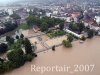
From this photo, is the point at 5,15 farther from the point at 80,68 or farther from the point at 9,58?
the point at 80,68

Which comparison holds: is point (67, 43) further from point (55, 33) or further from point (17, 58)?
point (17, 58)

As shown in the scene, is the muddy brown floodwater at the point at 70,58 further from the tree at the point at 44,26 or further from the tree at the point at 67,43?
the tree at the point at 44,26

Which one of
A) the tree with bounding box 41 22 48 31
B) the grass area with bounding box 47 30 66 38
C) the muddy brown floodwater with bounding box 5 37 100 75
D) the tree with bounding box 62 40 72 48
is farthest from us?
the tree with bounding box 41 22 48 31

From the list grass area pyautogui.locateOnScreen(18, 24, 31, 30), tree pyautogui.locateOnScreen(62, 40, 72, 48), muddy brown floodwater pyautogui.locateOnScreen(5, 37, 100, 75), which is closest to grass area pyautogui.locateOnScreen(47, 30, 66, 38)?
tree pyautogui.locateOnScreen(62, 40, 72, 48)

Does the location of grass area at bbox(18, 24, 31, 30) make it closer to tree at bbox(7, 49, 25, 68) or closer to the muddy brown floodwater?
the muddy brown floodwater

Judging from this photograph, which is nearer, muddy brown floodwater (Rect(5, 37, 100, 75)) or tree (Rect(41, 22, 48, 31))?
muddy brown floodwater (Rect(5, 37, 100, 75))

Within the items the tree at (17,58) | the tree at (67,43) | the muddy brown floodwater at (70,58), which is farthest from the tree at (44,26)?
the tree at (17,58)

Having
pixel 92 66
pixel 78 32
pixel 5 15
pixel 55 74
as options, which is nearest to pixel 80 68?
pixel 92 66

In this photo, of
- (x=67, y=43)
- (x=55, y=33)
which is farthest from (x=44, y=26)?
(x=67, y=43)

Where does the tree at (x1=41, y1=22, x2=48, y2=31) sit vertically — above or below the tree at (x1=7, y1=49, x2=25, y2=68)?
above
